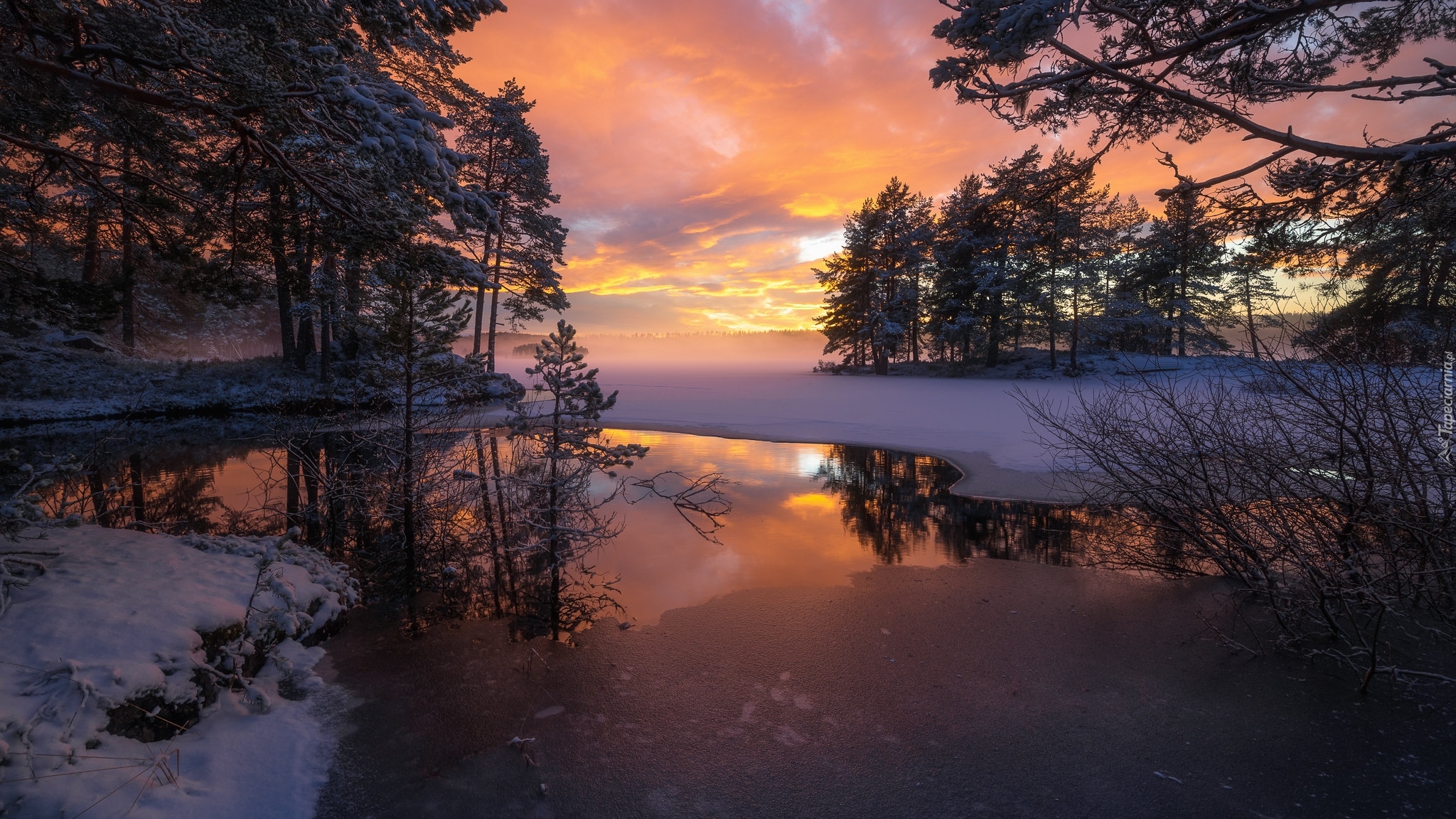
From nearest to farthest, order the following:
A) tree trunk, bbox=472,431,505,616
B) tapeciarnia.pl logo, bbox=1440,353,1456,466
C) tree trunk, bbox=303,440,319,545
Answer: tapeciarnia.pl logo, bbox=1440,353,1456,466 < tree trunk, bbox=472,431,505,616 < tree trunk, bbox=303,440,319,545

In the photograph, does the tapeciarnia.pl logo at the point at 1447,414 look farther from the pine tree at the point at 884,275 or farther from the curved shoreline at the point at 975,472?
the pine tree at the point at 884,275

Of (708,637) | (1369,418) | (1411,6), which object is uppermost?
(1411,6)

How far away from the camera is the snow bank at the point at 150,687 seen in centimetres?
292

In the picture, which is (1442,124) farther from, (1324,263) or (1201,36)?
(1201,36)

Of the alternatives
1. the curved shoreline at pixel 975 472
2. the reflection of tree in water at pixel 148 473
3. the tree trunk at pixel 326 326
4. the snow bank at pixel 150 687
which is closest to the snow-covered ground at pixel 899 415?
the curved shoreline at pixel 975 472

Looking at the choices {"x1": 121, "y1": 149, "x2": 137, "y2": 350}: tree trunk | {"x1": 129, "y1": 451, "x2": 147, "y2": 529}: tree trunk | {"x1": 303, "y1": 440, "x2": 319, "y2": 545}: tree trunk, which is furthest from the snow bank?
{"x1": 121, "y1": 149, "x2": 137, "y2": 350}: tree trunk

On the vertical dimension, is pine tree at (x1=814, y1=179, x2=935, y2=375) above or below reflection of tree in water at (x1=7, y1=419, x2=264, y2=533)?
above

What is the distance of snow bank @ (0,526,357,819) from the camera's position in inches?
115

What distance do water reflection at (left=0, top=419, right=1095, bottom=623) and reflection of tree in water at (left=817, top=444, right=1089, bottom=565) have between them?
37mm

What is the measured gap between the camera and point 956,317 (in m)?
37.0

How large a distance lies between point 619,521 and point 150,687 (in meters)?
6.01

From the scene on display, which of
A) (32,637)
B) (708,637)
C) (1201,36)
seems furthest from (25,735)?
(1201,36)

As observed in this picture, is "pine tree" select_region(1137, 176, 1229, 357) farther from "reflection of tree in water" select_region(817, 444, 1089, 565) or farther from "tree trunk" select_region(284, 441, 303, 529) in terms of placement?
"tree trunk" select_region(284, 441, 303, 529)

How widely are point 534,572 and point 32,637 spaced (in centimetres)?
429
